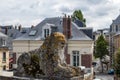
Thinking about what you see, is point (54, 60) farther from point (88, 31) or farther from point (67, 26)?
point (88, 31)

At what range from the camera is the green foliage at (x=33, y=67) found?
2030 centimetres

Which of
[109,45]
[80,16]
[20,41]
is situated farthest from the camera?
[109,45]

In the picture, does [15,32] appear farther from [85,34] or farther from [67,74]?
[67,74]

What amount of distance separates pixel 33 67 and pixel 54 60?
226 centimetres

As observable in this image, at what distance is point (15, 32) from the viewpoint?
79.8 meters

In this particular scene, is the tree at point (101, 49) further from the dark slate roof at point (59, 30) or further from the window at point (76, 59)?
the window at point (76, 59)

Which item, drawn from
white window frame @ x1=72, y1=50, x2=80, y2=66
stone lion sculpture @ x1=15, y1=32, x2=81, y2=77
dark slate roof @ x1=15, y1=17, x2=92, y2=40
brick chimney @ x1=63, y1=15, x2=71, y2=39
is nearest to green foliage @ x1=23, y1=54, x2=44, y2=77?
stone lion sculpture @ x1=15, y1=32, x2=81, y2=77

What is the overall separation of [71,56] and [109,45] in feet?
116

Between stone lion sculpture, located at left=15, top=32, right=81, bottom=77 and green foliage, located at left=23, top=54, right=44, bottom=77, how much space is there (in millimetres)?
1021

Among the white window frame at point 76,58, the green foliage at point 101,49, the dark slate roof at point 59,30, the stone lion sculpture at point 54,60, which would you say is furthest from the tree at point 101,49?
the stone lion sculpture at point 54,60

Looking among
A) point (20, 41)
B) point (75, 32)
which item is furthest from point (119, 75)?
point (20, 41)

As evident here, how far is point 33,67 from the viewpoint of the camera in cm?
2055

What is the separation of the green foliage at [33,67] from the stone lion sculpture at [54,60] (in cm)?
102

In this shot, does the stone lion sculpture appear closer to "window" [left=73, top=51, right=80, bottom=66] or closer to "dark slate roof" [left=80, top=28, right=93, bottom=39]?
"window" [left=73, top=51, right=80, bottom=66]
